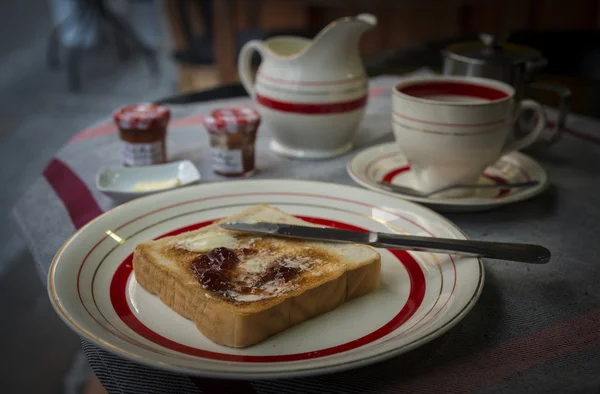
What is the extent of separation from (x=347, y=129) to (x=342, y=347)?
0.56m

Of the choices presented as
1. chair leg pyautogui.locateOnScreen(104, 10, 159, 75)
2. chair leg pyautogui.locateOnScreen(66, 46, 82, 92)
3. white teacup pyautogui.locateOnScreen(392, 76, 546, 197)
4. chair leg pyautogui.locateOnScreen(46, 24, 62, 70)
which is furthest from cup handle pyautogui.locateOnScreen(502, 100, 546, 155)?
chair leg pyautogui.locateOnScreen(46, 24, 62, 70)

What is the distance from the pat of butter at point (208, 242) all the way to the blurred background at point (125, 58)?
861mm

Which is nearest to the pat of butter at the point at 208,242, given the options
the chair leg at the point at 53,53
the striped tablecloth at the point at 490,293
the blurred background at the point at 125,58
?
the striped tablecloth at the point at 490,293

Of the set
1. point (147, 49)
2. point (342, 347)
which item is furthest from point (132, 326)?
point (147, 49)

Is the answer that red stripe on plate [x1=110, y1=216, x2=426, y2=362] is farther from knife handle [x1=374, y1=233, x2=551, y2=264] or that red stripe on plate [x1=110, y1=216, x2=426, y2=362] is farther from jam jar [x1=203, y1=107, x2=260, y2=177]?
jam jar [x1=203, y1=107, x2=260, y2=177]

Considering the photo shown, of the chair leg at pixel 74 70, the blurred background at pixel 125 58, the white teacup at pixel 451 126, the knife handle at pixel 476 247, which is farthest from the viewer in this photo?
the chair leg at pixel 74 70

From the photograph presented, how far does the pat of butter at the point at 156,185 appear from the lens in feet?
2.72

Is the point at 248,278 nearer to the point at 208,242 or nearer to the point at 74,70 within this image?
the point at 208,242

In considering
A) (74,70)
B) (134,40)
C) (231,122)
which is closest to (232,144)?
(231,122)

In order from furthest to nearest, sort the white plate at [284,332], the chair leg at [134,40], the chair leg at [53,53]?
the chair leg at [53,53] < the chair leg at [134,40] < the white plate at [284,332]

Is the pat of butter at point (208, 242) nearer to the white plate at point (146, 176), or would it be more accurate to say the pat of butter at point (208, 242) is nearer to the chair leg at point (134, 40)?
the white plate at point (146, 176)

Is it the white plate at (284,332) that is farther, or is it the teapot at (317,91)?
the teapot at (317,91)

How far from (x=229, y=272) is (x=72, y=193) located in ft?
1.30

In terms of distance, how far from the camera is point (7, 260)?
2.10m
